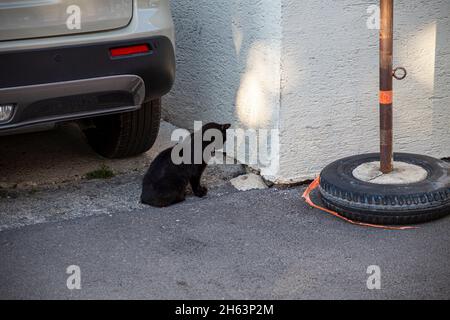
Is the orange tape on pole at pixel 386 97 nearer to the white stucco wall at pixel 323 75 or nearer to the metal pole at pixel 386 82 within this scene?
the metal pole at pixel 386 82

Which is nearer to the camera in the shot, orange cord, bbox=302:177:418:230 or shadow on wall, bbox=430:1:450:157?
orange cord, bbox=302:177:418:230

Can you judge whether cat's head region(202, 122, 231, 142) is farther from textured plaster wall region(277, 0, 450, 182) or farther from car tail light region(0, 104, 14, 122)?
car tail light region(0, 104, 14, 122)

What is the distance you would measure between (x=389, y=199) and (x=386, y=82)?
2.42 ft

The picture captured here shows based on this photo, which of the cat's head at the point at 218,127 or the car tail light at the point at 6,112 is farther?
the cat's head at the point at 218,127

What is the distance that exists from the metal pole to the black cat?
120cm

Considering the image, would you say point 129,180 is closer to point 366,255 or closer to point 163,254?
point 163,254

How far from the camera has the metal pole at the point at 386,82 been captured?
451cm

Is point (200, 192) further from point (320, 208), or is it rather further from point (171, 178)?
point (320, 208)

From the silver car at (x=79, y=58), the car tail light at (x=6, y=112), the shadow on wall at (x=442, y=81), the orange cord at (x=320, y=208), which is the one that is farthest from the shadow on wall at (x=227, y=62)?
the car tail light at (x=6, y=112)

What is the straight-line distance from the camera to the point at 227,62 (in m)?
5.51

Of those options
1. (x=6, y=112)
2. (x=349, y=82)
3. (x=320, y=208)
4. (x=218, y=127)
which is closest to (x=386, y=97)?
(x=349, y=82)

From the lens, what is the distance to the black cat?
Result: 4.86 m

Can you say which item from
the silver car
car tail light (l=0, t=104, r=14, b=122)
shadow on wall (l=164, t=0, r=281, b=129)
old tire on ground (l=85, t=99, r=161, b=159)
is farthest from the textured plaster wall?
car tail light (l=0, t=104, r=14, b=122)
